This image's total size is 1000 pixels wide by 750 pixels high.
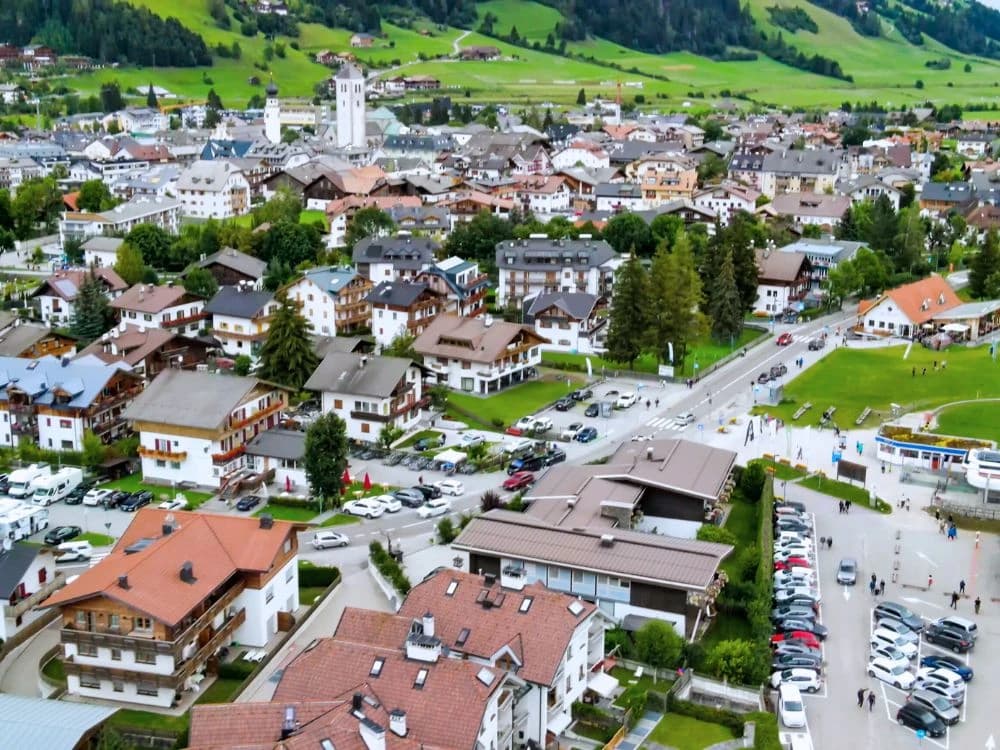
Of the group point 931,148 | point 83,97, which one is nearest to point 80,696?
point 931,148

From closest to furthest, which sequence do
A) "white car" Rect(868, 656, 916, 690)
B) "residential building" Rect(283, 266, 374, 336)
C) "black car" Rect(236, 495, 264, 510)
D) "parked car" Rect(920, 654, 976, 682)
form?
"white car" Rect(868, 656, 916, 690) < "parked car" Rect(920, 654, 976, 682) < "black car" Rect(236, 495, 264, 510) < "residential building" Rect(283, 266, 374, 336)

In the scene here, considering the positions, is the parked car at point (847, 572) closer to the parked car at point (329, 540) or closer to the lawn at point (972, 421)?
the lawn at point (972, 421)

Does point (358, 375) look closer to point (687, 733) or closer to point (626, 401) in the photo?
point (626, 401)

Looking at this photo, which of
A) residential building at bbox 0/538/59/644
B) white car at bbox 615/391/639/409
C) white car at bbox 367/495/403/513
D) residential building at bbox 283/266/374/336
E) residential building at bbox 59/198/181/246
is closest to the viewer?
residential building at bbox 0/538/59/644

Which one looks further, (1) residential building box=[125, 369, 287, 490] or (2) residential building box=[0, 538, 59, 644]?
(1) residential building box=[125, 369, 287, 490]

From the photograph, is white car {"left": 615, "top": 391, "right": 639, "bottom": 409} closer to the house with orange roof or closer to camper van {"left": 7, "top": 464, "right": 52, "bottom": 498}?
the house with orange roof

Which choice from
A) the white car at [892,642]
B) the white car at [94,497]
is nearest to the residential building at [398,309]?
the white car at [94,497]

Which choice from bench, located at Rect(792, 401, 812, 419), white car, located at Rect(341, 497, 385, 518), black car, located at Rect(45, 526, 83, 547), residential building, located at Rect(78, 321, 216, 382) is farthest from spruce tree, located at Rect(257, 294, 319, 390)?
bench, located at Rect(792, 401, 812, 419)

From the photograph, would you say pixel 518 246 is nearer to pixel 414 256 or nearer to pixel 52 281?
pixel 414 256
